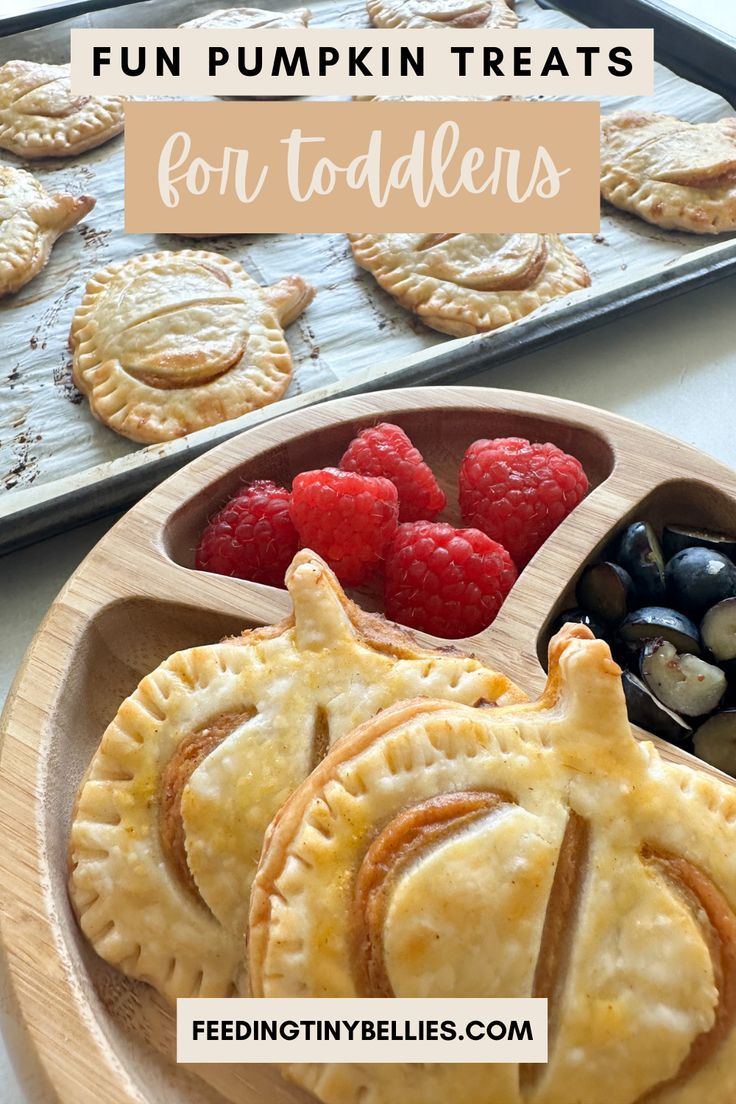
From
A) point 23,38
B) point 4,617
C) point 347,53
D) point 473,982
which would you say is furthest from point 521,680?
point 23,38

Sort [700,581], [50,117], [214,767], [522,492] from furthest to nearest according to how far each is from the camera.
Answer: [50,117]
[522,492]
[700,581]
[214,767]

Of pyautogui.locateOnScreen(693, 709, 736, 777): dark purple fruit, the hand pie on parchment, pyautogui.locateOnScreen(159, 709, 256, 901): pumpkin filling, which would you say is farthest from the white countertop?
pyautogui.locateOnScreen(159, 709, 256, 901): pumpkin filling

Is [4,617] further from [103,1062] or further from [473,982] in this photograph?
[473,982]

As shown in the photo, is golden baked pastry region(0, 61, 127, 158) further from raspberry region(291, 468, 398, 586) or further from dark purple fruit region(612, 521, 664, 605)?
dark purple fruit region(612, 521, 664, 605)
